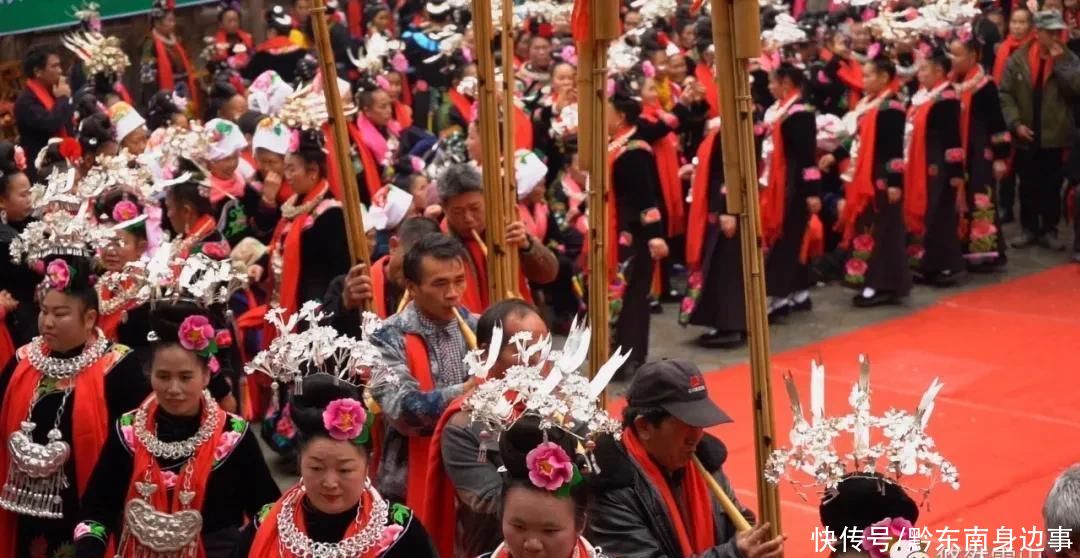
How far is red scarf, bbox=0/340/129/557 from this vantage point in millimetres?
4750

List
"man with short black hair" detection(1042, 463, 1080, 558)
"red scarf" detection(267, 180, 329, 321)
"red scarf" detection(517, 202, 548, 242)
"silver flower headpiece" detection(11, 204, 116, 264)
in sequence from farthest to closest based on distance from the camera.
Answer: "red scarf" detection(517, 202, 548, 242) < "red scarf" detection(267, 180, 329, 321) < "silver flower headpiece" detection(11, 204, 116, 264) < "man with short black hair" detection(1042, 463, 1080, 558)

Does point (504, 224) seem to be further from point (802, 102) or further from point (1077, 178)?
point (1077, 178)

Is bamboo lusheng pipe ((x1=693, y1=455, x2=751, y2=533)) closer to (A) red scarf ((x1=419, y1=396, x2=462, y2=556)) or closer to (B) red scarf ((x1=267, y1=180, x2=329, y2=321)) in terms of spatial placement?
(A) red scarf ((x1=419, y1=396, x2=462, y2=556))

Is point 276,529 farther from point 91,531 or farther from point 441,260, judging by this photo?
point 441,260

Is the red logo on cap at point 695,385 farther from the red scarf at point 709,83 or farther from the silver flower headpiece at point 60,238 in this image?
the red scarf at point 709,83

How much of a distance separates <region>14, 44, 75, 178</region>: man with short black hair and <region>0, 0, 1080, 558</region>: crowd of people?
0.08 ft

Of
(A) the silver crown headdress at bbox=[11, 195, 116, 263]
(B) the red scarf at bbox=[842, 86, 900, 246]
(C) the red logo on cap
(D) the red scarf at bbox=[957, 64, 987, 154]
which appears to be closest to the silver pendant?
(A) the silver crown headdress at bbox=[11, 195, 116, 263]

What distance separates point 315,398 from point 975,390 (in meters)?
4.98

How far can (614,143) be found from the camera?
26.4 ft

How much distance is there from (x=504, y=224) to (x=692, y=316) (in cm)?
446

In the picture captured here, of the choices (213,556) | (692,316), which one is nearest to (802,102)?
(692,316)

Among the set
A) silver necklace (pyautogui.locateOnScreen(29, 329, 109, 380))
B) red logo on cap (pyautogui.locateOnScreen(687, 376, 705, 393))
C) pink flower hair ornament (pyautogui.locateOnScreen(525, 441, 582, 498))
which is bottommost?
silver necklace (pyautogui.locateOnScreen(29, 329, 109, 380))

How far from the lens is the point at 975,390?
780cm

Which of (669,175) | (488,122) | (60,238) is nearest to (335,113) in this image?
(488,122)
